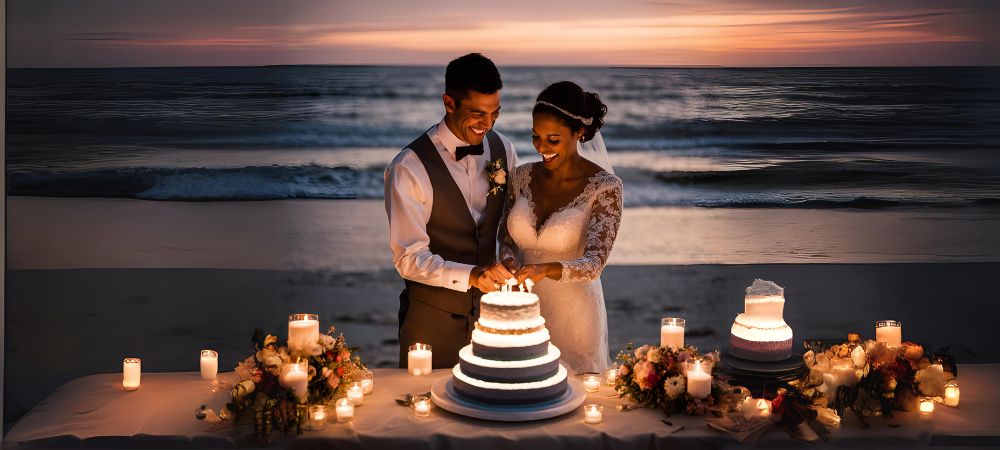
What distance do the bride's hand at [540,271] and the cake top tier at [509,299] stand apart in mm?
504

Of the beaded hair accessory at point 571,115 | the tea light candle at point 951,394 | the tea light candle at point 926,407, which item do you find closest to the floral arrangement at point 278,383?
the beaded hair accessory at point 571,115

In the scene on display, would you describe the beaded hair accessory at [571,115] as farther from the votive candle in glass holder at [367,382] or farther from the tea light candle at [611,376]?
the votive candle in glass holder at [367,382]

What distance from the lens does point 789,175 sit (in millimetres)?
15844

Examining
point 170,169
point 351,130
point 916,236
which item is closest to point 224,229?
point 170,169

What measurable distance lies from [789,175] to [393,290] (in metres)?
8.33

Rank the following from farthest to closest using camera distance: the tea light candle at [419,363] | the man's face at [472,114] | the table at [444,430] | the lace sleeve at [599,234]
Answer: the man's face at [472,114]
the lace sleeve at [599,234]
the tea light candle at [419,363]
the table at [444,430]

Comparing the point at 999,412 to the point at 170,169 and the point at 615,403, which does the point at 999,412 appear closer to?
the point at 615,403

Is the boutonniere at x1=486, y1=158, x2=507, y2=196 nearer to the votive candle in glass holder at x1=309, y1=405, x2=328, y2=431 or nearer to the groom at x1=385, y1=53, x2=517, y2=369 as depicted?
the groom at x1=385, y1=53, x2=517, y2=369

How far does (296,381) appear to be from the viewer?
3395 mm

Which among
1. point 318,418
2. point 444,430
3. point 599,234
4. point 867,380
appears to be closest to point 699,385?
point 867,380

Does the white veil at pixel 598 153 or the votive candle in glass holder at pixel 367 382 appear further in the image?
the white veil at pixel 598 153

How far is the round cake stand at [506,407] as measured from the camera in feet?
11.0

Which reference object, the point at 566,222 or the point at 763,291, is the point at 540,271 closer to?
the point at 566,222

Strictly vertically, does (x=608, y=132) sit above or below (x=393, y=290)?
above
